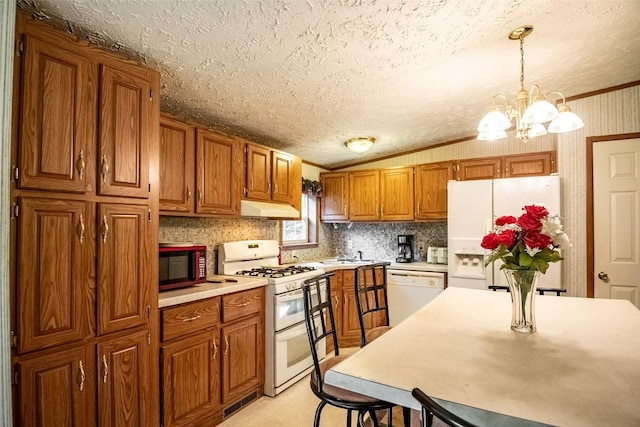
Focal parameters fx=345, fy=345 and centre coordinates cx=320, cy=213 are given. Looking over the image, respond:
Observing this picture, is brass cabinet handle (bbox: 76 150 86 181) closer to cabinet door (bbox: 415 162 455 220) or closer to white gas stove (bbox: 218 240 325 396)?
white gas stove (bbox: 218 240 325 396)

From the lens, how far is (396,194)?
4262 mm

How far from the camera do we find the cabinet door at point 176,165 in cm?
233

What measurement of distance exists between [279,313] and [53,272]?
1620 mm

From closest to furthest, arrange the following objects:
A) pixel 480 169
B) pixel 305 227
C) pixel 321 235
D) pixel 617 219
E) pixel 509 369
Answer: pixel 509 369 < pixel 617 219 < pixel 480 169 < pixel 305 227 < pixel 321 235

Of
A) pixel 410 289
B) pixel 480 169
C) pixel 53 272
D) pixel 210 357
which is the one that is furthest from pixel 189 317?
pixel 480 169

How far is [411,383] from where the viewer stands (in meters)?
1.03

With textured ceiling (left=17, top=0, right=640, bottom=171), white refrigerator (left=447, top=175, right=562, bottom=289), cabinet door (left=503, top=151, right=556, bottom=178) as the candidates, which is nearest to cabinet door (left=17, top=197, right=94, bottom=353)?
textured ceiling (left=17, top=0, right=640, bottom=171)

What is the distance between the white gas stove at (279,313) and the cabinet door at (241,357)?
0.08 meters

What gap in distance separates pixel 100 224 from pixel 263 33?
1.27 meters

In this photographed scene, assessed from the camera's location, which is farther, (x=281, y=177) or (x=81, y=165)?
(x=281, y=177)

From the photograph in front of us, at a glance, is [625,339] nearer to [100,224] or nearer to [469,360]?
[469,360]

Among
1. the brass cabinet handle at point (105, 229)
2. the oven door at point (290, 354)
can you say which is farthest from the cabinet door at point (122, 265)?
the oven door at point (290, 354)

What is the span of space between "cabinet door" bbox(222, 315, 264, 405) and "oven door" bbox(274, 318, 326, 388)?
0.42 ft

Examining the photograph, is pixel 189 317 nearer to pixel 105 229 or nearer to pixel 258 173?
pixel 105 229
